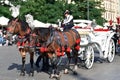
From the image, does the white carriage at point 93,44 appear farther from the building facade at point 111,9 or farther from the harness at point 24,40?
the building facade at point 111,9

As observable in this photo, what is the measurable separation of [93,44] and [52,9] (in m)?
34.3

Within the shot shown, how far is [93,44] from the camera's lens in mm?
14102

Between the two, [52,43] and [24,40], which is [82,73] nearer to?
[52,43]

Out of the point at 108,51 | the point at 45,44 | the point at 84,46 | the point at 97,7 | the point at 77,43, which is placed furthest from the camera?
Answer: the point at 97,7

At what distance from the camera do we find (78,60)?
14477mm

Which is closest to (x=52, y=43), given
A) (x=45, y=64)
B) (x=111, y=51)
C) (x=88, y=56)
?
(x=45, y=64)

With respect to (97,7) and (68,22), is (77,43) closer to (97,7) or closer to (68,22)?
(68,22)

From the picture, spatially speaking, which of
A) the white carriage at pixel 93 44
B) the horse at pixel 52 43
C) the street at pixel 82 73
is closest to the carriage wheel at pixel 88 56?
the white carriage at pixel 93 44

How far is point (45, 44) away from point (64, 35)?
0.83 metres

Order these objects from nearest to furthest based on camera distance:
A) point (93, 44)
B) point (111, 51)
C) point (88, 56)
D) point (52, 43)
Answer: point (52, 43), point (88, 56), point (93, 44), point (111, 51)

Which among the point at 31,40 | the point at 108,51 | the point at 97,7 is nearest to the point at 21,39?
the point at 31,40

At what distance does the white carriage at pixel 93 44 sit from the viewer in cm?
1357

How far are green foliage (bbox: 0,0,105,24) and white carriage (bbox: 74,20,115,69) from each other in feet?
86.4

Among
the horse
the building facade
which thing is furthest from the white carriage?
the building facade
